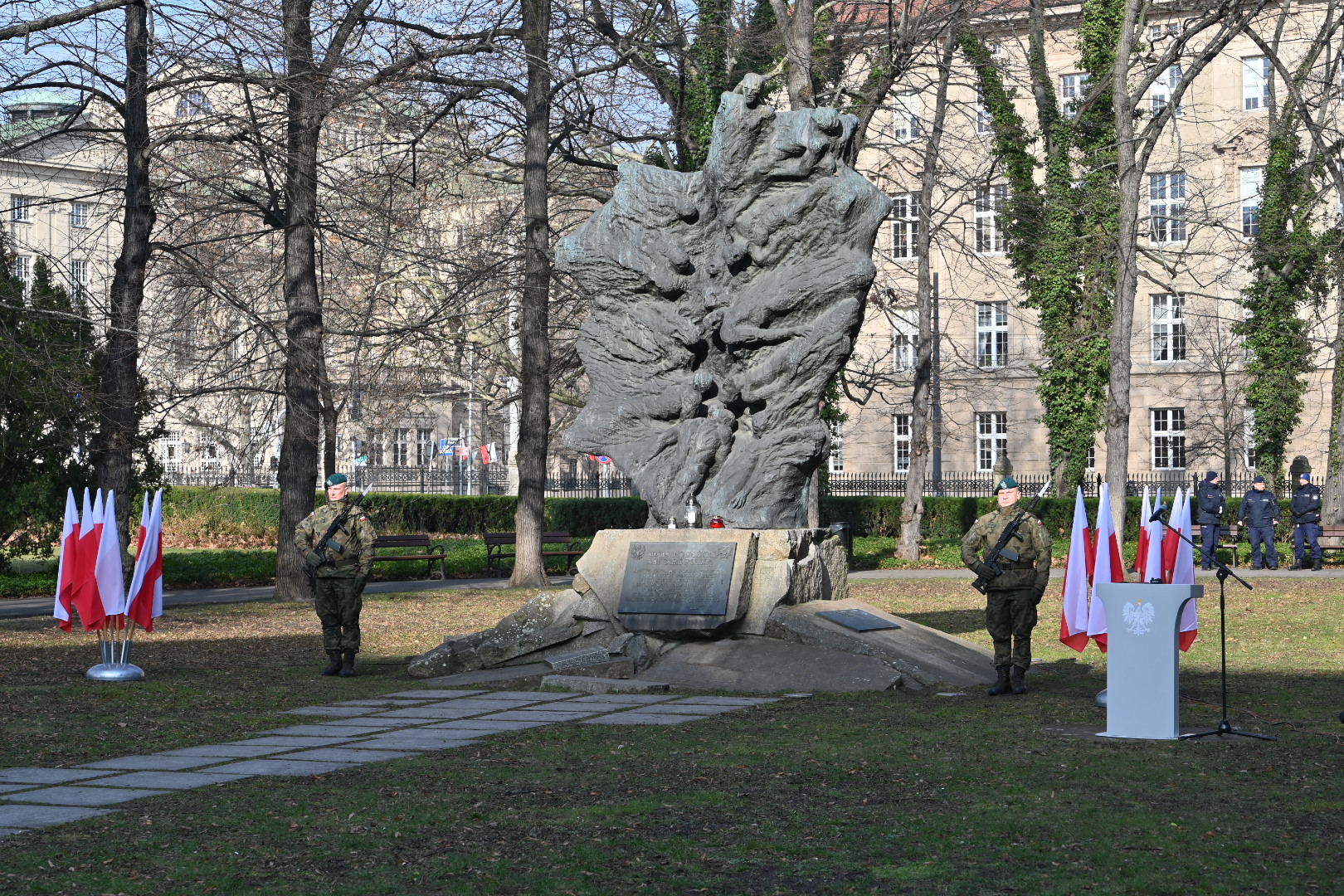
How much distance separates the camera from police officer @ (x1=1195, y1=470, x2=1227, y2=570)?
2658cm

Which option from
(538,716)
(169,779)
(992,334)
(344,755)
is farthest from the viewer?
(992,334)

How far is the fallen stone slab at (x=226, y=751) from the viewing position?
326 inches

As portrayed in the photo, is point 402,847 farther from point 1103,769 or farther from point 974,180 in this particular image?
point 974,180

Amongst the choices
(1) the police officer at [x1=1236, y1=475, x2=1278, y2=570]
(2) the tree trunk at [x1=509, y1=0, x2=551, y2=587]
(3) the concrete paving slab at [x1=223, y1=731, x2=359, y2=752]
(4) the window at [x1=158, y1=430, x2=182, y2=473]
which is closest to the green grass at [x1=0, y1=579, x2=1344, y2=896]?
(3) the concrete paving slab at [x1=223, y1=731, x2=359, y2=752]

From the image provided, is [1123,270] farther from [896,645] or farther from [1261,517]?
[896,645]

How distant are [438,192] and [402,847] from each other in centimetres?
2297

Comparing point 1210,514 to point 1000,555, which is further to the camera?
point 1210,514

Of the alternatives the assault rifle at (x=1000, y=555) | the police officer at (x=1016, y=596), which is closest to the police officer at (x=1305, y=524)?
the police officer at (x=1016, y=596)

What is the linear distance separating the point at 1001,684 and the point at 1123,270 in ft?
53.7

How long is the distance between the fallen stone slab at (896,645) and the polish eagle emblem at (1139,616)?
8.27 ft

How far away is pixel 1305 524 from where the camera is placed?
27.1 metres

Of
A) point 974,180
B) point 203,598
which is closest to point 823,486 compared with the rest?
point 974,180

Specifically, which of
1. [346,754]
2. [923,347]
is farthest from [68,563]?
[923,347]

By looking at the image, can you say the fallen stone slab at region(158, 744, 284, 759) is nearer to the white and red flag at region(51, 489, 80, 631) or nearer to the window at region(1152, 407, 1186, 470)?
the white and red flag at region(51, 489, 80, 631)
